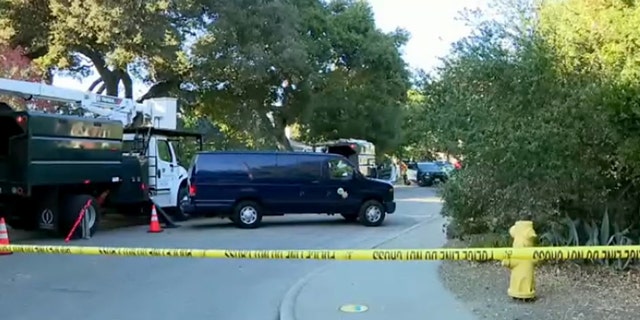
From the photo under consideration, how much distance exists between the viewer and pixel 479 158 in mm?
9102

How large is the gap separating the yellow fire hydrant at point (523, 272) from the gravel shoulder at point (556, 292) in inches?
4.2

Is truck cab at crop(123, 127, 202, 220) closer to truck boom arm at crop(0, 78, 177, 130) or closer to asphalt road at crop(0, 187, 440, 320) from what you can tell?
truck boom arm at crop(0, 78, 177, 130)

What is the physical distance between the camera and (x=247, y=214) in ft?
55.6

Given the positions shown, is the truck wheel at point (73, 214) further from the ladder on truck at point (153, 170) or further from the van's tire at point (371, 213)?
the van's tire at point (371, 213)

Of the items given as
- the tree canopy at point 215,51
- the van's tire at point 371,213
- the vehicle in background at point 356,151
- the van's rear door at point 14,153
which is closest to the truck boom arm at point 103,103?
the van's rear door at point 14,153

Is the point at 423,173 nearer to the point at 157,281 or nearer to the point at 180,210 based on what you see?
the point at 180,210

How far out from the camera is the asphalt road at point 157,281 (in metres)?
7.68

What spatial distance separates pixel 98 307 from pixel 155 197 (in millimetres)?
10005

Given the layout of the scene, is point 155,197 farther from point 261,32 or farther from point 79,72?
point 79,72

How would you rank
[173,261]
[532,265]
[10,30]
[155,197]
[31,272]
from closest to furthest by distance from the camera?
1. [532,265]
2. [31,272]
3. [173,261]
4. [155,197]
5. [10,30]

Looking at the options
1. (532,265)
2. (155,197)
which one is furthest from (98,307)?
(155,197)

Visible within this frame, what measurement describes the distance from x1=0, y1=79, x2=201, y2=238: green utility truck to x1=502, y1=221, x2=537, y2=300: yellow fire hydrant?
30.8ft

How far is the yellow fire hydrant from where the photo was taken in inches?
285

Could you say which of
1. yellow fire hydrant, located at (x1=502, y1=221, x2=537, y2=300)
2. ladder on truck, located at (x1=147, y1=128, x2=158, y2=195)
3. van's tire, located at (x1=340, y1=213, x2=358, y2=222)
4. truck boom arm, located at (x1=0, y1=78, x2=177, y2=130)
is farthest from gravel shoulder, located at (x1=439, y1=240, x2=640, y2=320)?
ladder on truck, located at (x1=147, y1=128, x2=158, y2=195)
